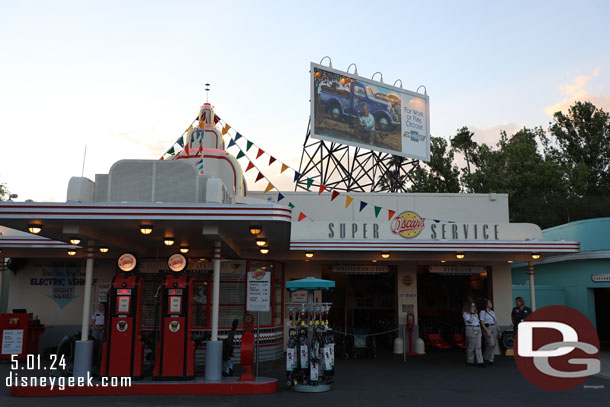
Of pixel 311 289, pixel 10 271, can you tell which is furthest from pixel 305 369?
pixel 10 271

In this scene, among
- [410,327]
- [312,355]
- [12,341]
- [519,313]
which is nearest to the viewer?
[312,355]

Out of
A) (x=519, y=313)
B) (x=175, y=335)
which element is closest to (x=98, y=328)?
(x=175, y=335)

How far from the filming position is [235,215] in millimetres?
9539

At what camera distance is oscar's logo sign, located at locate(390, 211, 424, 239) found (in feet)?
52.7

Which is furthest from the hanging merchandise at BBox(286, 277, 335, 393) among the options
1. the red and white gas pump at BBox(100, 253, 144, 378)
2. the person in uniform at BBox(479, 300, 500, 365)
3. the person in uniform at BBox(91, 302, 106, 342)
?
the person in uniform at BBox(479, 300, 500, 365)

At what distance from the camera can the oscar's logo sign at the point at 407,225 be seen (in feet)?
52.7

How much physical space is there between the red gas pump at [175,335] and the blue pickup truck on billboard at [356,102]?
14.5m

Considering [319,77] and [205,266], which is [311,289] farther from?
[319,77]

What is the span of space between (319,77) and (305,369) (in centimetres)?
1590

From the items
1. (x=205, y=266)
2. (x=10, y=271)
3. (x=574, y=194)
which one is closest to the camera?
(x=205, y=266)

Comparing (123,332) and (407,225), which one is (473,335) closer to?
(407,225)

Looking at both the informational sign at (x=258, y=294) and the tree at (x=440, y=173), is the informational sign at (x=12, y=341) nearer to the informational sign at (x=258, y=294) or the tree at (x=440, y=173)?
the informational sign at (x=258, y=294)

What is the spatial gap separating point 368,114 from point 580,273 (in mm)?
11484

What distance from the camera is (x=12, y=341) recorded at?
13.2m
